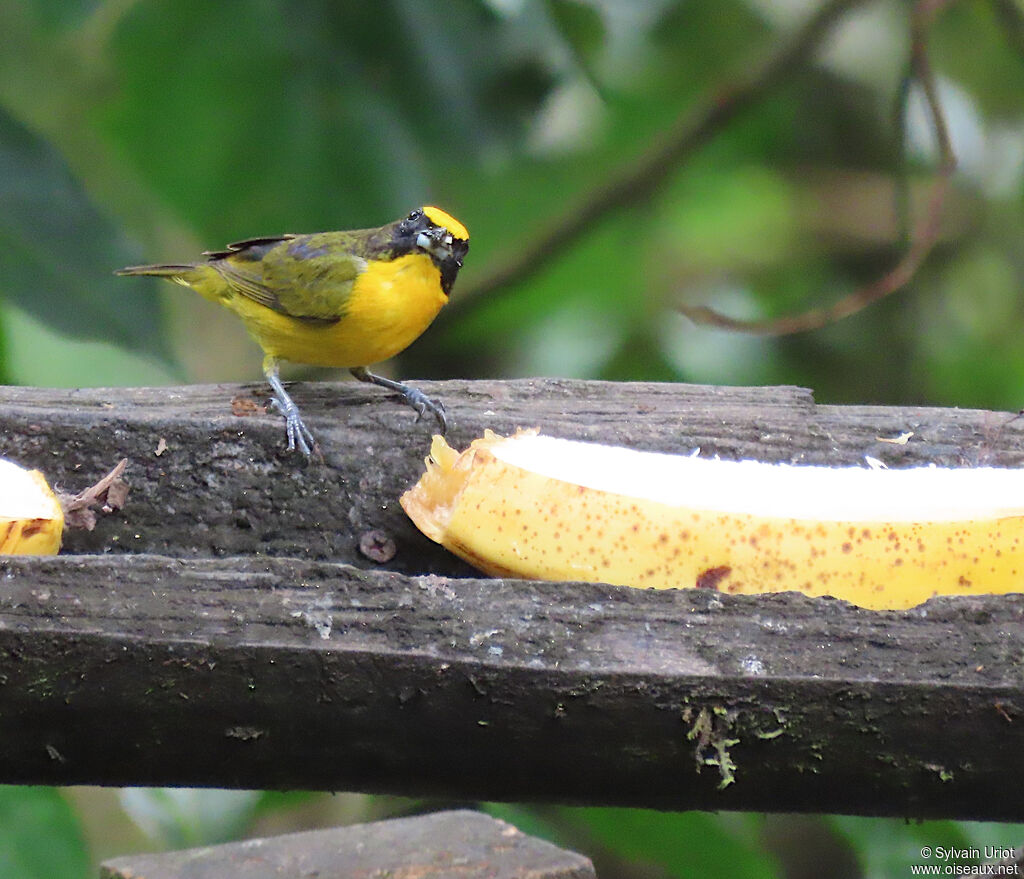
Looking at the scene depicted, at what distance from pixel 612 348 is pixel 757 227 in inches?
48.7

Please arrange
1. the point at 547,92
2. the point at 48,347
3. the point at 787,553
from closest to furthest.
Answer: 1. the point at 787,553
2. the point at 48,347
3. the point at 547,92

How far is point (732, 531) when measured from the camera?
69.0 inches

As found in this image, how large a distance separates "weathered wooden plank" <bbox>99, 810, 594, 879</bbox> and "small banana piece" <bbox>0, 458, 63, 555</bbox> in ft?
1.47

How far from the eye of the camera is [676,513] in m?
1.75

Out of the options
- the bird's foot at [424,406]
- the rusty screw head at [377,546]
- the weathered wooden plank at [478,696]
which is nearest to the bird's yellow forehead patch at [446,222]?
the bird's foot at [424,406]

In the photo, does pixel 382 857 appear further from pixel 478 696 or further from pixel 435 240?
Result: pixel 435 240

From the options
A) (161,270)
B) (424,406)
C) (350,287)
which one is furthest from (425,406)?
(161,270)

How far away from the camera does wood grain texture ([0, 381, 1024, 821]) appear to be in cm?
133

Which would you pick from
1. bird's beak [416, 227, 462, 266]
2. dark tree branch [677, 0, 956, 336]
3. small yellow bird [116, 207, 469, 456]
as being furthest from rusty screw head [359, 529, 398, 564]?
dark tree branch [677, 0, 956, 336]

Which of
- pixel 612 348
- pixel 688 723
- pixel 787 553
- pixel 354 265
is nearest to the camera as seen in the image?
pixel 688 723

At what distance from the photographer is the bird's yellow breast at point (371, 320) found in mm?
2836

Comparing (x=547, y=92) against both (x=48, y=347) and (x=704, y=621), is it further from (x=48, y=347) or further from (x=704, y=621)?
(x=704, y=621)

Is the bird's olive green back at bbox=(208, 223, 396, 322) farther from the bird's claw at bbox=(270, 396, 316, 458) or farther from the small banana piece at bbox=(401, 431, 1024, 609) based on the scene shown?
the small banana piece at bbox=(401, 431, 1024, 609)

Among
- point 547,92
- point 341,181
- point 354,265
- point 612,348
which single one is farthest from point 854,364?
point 354,265
